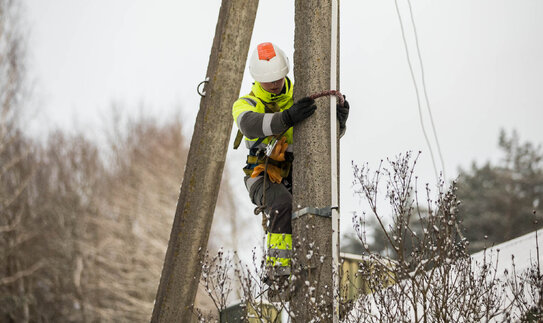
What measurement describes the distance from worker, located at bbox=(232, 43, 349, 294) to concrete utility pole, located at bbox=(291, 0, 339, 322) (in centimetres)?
19

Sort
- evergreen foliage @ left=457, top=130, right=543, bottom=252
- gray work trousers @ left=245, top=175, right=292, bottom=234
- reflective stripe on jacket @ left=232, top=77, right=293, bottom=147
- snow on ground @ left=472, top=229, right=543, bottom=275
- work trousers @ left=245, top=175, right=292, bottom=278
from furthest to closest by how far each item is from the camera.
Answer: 1. evergreen foliage @ left=457, top=130, right=543, bottom=252
2. snow on ground @ left=472, top=229, right=543, bottom=275
3. gray work trousers @ left=245, top=175, right=292, bottom=234
4. reflective stripe on jacket @ left=232, top=77, right=293, bottom=147
5. work trousers @ left=245, top=175, right=292, bottom=278

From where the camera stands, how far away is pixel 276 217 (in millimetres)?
3900

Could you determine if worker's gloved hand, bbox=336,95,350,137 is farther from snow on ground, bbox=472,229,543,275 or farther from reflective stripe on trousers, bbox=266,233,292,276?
snow on ground, bbox=472,229,543,275

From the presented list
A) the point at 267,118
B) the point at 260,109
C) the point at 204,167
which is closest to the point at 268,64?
the point at 260,109

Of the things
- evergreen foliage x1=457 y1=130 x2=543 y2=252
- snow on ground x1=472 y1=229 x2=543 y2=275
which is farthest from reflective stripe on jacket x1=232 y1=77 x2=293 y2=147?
evergreen foliage x1=457 y1=130 x2=543 y2=252

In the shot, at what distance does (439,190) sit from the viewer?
133 inches

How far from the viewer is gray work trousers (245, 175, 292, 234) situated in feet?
12.8

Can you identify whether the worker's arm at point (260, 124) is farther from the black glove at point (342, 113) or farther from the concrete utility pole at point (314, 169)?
the black glove at point (342, 113)

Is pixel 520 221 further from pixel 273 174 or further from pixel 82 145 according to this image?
pixel 273 174

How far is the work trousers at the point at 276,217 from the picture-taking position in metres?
3.56

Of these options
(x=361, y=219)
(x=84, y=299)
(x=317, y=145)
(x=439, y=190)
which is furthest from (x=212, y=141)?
(x=84, y=299)

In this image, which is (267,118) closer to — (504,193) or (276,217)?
(276,217)

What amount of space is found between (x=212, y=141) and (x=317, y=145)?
36.9 inches

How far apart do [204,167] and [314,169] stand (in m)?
0.96
